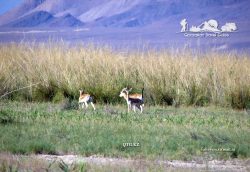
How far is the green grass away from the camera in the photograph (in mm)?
7980

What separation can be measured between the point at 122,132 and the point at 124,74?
2.61 metres

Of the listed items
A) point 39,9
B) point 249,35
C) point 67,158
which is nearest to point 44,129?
point 67,158

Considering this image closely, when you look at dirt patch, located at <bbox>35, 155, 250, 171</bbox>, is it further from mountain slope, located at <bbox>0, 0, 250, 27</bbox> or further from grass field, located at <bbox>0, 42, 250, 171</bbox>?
mountain slope, located at <bbox>0, 0, 250, 27</bbox>

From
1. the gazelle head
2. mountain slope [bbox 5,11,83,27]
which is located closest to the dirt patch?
the gazelle head

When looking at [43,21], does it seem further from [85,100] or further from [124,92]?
[124,92]

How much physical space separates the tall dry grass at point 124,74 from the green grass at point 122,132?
24.6 inches

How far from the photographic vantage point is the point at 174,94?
456 inches

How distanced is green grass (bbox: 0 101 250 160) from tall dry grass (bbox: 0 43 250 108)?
2.05 feet

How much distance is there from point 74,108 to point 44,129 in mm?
1536

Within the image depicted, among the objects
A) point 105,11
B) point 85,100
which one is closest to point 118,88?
point 85,100

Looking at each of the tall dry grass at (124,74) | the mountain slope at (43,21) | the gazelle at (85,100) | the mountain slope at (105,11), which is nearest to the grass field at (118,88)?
the tall dry grass at (124,74)

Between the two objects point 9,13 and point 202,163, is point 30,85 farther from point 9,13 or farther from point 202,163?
point 202,163

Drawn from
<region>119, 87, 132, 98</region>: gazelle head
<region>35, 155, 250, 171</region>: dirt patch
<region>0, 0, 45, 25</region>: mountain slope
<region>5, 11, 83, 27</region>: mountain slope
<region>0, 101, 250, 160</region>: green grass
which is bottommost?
<region>35, 155, 250, 171</region>: dirt patch

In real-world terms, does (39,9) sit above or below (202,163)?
above
